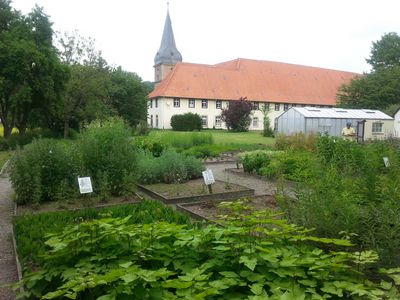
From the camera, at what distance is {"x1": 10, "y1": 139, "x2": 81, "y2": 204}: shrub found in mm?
8078

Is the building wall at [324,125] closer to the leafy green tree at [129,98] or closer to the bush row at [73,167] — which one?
the leafy green tree at [129,98]

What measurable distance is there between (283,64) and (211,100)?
16139 mm

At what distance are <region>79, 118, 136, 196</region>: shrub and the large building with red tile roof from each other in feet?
136

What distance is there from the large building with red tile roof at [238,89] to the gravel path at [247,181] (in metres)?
36.5

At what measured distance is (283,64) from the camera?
62750mm

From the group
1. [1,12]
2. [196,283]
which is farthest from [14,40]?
[196,283]

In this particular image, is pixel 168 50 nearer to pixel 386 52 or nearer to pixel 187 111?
pixel 187 111

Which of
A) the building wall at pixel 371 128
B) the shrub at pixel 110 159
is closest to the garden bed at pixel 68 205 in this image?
the shrub at pixel 110 159

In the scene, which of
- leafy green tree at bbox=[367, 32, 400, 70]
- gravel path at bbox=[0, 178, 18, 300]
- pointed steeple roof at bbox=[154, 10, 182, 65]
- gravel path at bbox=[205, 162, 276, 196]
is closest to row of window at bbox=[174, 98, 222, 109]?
pointed steeple roof at bbox=[154, 10, 182, 65]

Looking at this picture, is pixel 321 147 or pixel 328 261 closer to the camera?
pixel 328 261

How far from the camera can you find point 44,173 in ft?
27.5

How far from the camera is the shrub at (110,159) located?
8828mm

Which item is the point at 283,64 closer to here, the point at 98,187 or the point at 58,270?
the point at 98,187

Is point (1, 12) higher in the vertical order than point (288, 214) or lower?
higher
